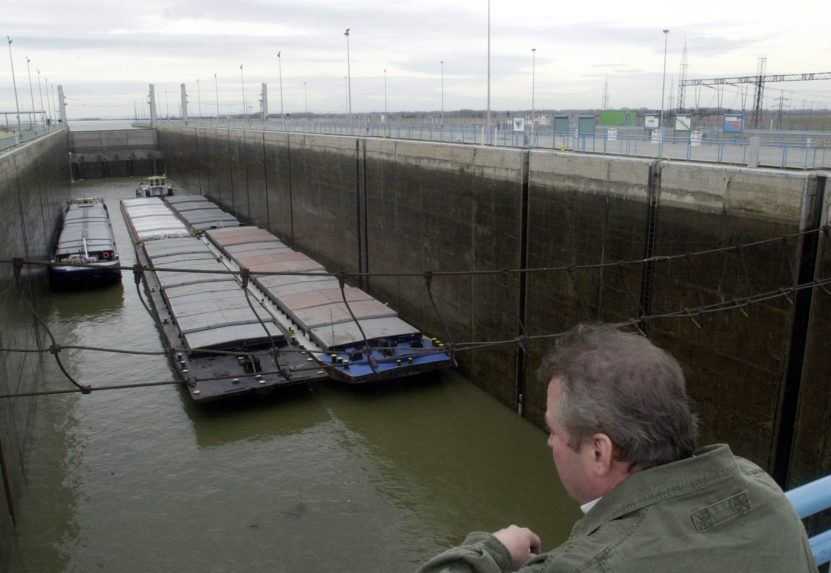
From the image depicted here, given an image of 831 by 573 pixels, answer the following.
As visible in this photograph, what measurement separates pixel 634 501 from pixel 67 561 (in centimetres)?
1173

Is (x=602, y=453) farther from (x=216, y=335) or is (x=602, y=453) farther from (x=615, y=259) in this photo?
(x=216, y=335)

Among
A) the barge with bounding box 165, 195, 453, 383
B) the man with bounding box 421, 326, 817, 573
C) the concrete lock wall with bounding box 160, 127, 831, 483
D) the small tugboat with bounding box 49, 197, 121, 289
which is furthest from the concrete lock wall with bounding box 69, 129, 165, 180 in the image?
the man with bounding box 421, 326, 817, 573

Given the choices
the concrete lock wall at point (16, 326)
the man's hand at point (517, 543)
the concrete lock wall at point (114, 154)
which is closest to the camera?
the man's hand at point (517, 543)

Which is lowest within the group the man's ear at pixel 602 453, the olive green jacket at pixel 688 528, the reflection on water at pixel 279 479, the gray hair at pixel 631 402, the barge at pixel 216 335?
the reflection on water at pixel 279 479

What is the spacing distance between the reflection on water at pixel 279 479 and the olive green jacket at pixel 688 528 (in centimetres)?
977

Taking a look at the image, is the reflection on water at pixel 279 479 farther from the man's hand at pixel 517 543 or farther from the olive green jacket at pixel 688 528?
the olive green jacket at pixel 688 528

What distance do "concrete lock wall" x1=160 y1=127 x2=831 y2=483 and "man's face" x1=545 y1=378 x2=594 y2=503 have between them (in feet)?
28.7

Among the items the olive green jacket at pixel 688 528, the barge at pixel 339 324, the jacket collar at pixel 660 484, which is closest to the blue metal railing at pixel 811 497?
the olive green jacket at pixel 688 528

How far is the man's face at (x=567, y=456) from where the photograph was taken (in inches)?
68.4

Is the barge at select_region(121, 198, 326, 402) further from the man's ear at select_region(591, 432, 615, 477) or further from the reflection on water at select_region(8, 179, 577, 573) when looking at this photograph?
the man's ear at select_region(591, 432, 615, 477)

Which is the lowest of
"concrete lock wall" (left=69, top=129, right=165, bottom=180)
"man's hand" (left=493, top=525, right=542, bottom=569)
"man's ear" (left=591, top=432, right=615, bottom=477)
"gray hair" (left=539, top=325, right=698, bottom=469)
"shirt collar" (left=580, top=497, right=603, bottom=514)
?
"concrete lock wall" (left=69, top=129, right=165, bottom=180)

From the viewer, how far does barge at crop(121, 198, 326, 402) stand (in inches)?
616

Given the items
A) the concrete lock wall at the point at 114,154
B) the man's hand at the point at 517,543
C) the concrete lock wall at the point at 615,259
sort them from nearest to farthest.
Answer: the man's hand at the point at 517,543, the concrete lock wall at the point at 615,259, the concrete lock wall at the point at 114,154

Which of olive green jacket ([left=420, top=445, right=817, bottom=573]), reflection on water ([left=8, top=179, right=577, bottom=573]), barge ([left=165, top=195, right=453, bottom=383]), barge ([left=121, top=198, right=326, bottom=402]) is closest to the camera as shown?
olive green jacket ([left=420, top=445, right=817, bottom=573])
